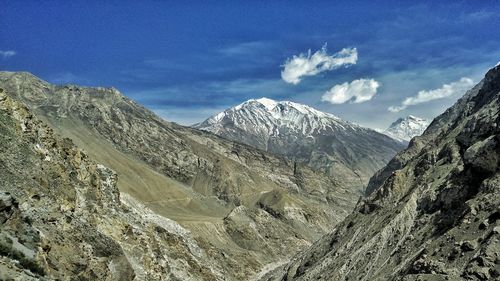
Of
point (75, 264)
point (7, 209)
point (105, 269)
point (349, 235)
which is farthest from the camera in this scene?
point (349, 235)

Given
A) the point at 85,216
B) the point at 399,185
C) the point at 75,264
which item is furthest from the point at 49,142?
the point at 399,185

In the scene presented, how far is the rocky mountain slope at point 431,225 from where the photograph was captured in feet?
124

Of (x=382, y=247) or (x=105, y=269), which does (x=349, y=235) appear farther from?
(x=105, y=269)

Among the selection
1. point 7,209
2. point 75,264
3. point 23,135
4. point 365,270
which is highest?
point 23,135

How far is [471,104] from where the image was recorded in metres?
106

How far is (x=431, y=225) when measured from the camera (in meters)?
51.7

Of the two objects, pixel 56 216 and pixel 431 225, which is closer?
pixel 56 216

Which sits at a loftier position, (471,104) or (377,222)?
(471,104)

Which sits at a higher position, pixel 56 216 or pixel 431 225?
pixel 56 216

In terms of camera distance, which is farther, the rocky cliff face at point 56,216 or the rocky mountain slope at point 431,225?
the rocky mountain slope at point 431,225

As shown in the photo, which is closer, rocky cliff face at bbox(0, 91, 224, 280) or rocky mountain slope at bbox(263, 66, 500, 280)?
rocky cliff face at bbox(0, 91, 224, 280)

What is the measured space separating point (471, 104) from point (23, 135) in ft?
291

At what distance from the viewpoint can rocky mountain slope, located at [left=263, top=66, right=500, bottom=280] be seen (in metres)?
37.9

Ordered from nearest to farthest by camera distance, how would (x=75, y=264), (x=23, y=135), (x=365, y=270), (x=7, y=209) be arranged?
(x=7, y=209)
(x=75, y=264)
(x=23, y=135)
(x=365, y=270)
